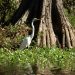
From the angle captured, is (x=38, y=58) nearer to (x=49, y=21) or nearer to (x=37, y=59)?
(x=37, y=59)

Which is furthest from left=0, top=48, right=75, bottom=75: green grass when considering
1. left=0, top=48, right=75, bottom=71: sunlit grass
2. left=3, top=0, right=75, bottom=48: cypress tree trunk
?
left=3, top=0, right=75, bottom=48: cypress tree trunk

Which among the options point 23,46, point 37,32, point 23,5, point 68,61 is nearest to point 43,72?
point 68,61

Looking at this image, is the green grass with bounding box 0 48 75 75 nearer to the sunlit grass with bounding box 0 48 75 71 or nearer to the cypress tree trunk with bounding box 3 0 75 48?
the sunlit grass with bounding box 0 48 75 71

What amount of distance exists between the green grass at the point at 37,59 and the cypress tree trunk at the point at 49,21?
140cm

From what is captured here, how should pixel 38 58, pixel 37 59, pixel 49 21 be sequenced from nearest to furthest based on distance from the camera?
pixel 37 59
pixel 38 58
pixel 49 21

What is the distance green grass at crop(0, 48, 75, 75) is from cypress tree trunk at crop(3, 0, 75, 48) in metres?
1.40

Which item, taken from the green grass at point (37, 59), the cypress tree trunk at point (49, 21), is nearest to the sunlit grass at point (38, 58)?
the green grass at point (37, 59)

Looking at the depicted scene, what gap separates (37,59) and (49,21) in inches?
180

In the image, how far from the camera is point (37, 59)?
16562 mm

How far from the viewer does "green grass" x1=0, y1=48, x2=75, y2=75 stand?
1468 centimetres

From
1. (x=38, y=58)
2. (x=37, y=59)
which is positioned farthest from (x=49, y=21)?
(x=37, y=59)

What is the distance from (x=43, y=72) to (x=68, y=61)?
3.24m

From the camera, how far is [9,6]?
25.2 m

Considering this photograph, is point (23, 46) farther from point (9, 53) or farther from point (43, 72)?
point (43, 72)
